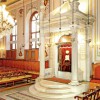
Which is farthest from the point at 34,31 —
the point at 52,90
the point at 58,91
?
the point at 58,91

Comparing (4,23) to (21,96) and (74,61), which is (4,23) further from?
(74,61)

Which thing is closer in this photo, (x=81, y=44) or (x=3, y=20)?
(x=3, y=20)

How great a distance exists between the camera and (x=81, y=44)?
28.4ft

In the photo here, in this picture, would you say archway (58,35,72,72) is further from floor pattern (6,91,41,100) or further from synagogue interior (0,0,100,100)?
floor pattern (6,91,41,100)

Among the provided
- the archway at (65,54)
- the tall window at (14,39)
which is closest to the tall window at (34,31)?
the tall window at (14,39)

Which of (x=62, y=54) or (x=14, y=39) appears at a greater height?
Result: (x=14, y=39)

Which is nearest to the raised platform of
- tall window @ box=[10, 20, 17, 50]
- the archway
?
the archway

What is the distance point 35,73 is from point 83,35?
461cm

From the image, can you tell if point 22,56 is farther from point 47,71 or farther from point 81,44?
point 81,44

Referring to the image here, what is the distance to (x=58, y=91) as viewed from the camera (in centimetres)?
719

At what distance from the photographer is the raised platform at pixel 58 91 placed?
6.94 meters

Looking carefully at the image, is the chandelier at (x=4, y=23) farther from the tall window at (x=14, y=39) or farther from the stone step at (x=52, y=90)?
the tall window at (x=14, y=39)

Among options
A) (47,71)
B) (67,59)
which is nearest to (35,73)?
(47,71)

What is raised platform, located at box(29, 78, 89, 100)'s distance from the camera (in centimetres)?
694
